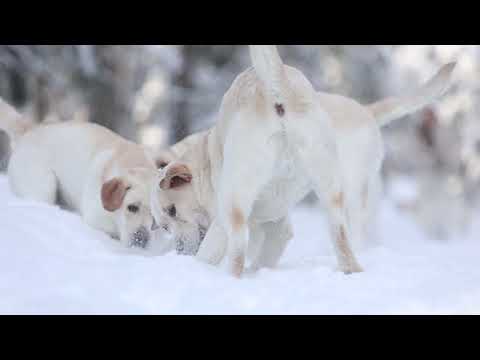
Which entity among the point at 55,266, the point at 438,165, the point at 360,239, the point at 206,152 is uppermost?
the point at 438,165

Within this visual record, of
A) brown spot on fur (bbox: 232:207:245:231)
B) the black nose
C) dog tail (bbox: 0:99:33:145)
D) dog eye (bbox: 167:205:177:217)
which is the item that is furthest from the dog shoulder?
dog tail (bbox: 0:99:33:145)

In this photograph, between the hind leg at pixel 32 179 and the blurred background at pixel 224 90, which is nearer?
the hind leg at pixel 32 179

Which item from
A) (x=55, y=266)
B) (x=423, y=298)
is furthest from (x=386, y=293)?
(x=55, y=266)

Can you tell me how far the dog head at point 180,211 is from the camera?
19.1 feet

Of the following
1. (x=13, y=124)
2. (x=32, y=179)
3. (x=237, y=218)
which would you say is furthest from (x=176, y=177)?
(x=13, y=124)

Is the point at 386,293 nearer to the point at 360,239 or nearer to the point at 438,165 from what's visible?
the point at 360,239

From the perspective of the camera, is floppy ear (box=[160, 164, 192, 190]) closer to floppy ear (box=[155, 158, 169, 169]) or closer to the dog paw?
floppy ear (box=[155, 158, 169, 169])

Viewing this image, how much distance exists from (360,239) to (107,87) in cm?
1144

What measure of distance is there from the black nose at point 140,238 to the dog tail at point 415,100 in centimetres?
192

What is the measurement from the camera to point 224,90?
688 inches

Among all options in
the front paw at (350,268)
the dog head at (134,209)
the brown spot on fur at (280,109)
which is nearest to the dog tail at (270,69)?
the brown spot on fur at (280,109)

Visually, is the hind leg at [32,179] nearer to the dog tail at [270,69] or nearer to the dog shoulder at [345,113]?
the dog shoulder at [345,113]

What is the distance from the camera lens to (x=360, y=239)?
6.47 metres

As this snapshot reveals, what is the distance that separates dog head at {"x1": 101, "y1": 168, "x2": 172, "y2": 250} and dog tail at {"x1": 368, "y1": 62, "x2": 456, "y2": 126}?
1.79m
